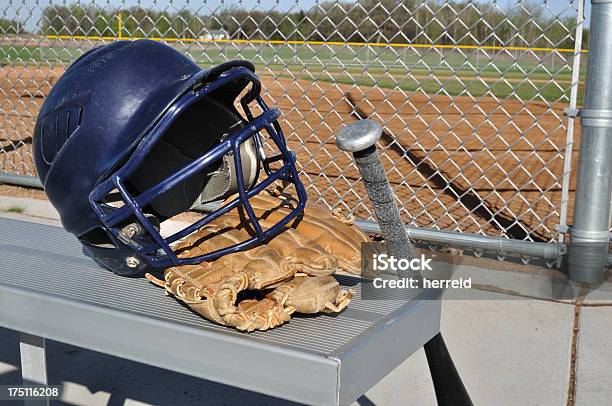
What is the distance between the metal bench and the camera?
1.47 m

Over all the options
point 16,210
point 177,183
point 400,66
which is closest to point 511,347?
point 177,183

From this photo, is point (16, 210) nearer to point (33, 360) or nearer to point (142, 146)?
point (33, 360)

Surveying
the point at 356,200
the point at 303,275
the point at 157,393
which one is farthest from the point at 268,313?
the point at 356,200

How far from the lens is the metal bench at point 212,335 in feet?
4.81

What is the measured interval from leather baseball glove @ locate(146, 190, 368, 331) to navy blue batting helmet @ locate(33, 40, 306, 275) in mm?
39

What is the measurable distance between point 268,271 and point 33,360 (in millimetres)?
731

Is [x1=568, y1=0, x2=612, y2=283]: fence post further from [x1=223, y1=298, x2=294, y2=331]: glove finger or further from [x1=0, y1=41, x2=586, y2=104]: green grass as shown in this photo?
[x1=223, y1=298, x2=294, y2=331]: glove finger

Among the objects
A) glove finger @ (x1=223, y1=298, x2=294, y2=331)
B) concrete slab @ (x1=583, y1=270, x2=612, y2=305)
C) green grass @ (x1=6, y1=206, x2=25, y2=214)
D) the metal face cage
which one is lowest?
green grass @ (x1=6, y1=206, x2=25, y2=214)

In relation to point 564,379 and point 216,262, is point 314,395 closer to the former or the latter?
point 216,262

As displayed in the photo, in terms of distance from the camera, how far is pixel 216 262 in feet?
5.68

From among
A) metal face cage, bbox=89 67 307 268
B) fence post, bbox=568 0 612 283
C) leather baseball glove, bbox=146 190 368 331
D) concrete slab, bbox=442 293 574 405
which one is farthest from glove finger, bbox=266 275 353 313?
fence post, bbox=568 0 612 283

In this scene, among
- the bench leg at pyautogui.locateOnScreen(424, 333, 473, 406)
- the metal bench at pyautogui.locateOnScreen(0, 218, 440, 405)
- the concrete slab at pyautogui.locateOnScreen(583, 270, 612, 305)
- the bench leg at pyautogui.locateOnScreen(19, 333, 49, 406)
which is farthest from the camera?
the concrete slab at pyautogui.locateOnScreen(583, 270, 612, 305)

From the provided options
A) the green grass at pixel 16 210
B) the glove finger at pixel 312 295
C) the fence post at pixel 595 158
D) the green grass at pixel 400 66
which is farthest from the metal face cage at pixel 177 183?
the green grass at pixel 16 210

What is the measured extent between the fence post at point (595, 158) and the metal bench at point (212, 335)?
1783mm
